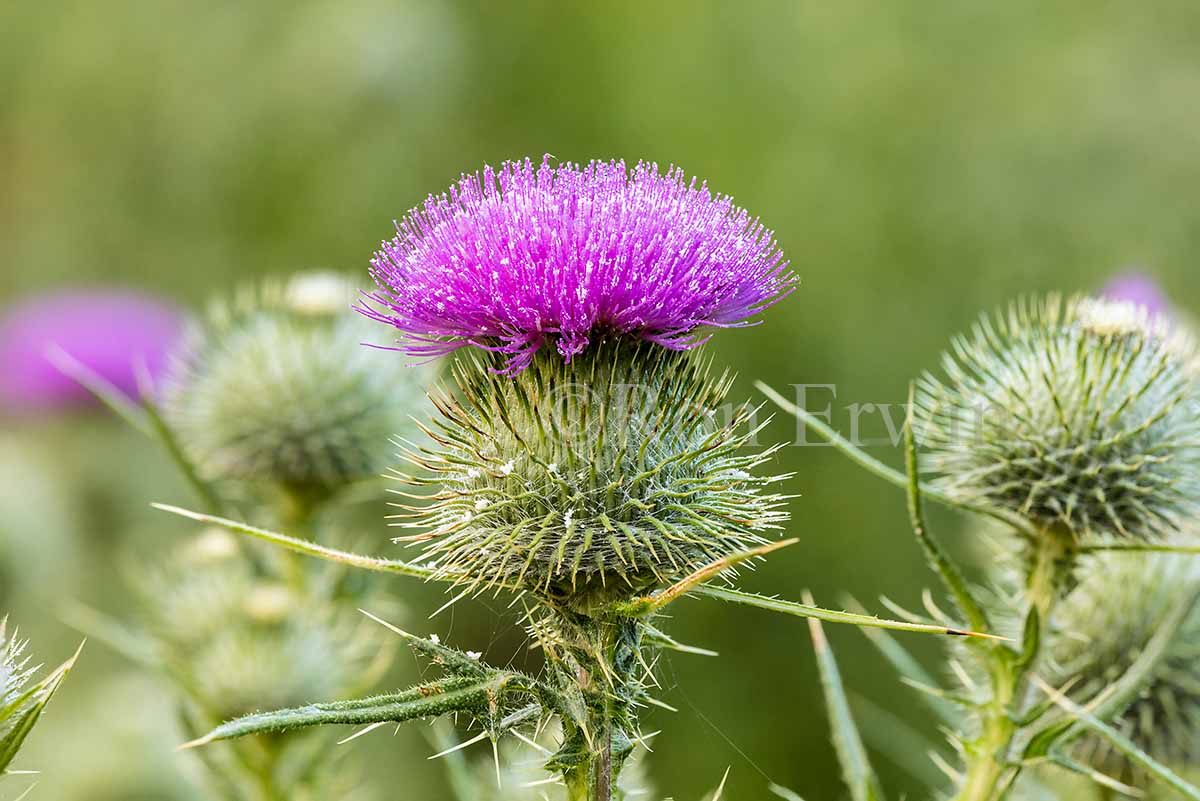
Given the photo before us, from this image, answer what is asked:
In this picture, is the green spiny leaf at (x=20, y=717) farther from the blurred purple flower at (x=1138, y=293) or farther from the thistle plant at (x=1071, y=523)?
the blurred purple flower at (x=1138, y=293)

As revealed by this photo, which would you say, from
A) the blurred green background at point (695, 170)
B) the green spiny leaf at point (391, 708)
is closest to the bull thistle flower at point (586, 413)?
the green spiny leaf at point (391, 708)

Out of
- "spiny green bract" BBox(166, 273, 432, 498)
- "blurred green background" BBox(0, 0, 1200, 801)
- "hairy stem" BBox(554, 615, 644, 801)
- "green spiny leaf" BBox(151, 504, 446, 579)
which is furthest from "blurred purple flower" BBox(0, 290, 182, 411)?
"hairy stem" BBox(554, 615, 644, 801)

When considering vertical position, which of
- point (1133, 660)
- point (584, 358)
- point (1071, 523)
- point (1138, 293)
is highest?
point (1138, 293)

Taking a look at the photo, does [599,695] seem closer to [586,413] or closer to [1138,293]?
[586,413]

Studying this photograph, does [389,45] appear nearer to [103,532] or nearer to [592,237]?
[103,532]

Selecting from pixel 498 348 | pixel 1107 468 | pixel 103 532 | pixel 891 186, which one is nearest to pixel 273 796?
pixel 498 348

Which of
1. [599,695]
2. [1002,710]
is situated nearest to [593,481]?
[599,695]

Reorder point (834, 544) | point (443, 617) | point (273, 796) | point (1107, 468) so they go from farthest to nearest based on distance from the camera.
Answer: point (834, 544), point (443, 617), point (273, 796), point (1107, 468)
